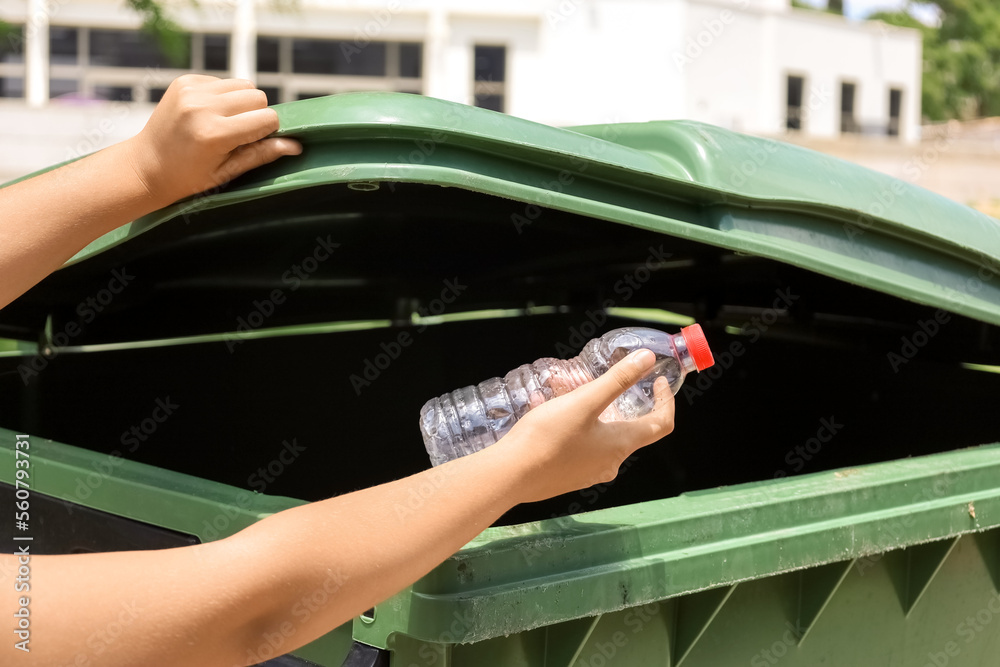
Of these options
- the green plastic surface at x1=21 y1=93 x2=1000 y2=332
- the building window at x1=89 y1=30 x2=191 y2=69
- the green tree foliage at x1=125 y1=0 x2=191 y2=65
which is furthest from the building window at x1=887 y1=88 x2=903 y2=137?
the green plastic surface at x1=21 y1=93 x2=1000 y2=332

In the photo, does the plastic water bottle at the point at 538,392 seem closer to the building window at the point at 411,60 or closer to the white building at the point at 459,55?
the white building at the point at 459,55

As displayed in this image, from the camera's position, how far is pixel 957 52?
1571 inches

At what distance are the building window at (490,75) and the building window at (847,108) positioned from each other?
11785 mm

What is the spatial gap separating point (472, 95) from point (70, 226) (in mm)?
23410

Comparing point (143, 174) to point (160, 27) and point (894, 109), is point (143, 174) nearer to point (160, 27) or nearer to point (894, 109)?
point (160, 27)

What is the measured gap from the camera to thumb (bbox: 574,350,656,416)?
50.8 inches

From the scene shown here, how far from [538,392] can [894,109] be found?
33.1 metres

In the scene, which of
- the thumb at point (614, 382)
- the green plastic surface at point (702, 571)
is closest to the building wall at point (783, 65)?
the green plastic surface at point (702, 571)

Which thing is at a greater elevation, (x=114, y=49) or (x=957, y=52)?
(x=957, y=52)

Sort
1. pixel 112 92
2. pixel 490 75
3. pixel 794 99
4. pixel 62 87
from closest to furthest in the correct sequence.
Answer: pixel 112 92
pixel 62 87
pixel 490 75
pixel 794 99

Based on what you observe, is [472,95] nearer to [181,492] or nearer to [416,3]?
[416,3]

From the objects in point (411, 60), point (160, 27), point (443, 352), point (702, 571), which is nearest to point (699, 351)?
point (702, 571)

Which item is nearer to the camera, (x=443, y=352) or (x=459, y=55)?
(x=443, y=352)

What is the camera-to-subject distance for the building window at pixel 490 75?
24.1 meters
